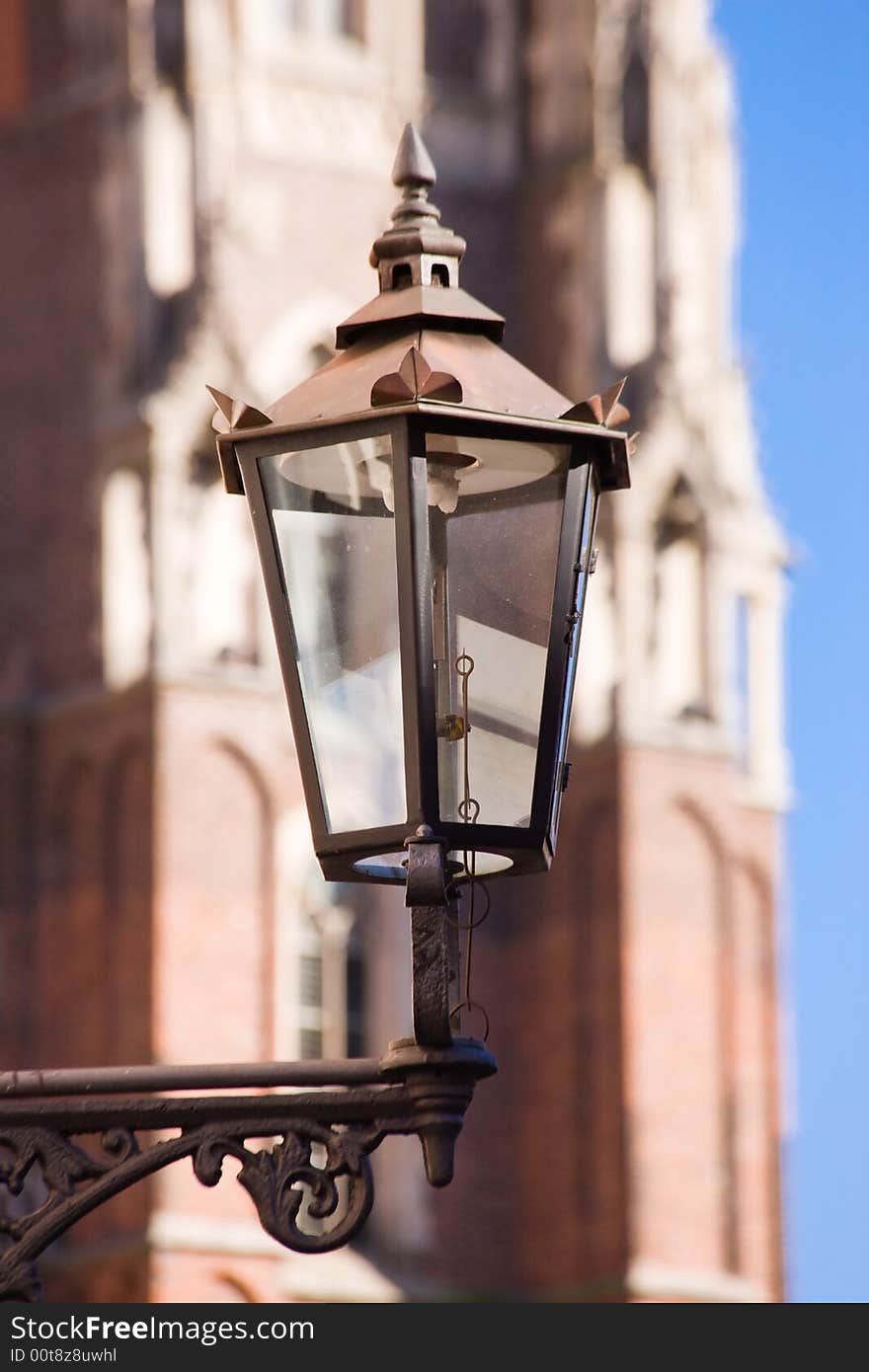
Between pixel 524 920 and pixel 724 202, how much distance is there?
6.54 metres

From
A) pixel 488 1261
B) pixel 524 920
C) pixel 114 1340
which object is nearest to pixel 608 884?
pixel 524 920

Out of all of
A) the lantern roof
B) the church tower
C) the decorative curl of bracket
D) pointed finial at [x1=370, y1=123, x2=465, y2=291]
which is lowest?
the decorative curl of bracket

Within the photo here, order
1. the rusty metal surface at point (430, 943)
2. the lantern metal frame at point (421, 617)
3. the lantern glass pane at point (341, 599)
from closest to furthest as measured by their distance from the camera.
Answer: the rusty metal surface at point (430, 943), the lantern metal frame at point (421, 617), the lantern glass pane at point (341, 599)

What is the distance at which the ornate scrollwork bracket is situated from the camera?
644 centimetres

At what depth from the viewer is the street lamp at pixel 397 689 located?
255 inches

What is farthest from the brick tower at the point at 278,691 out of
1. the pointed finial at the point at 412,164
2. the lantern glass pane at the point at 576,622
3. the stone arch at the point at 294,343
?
the lantern glass pane at the point at 576,622

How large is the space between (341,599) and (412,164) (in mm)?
1025

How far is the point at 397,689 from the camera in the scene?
22.0ft

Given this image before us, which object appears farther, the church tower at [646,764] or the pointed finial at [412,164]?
the church tower at [646,764]

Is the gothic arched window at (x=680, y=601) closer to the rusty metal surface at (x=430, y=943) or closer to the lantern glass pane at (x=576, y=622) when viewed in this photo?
the lantern glass pane at (x=576, y=622)

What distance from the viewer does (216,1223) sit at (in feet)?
88.8

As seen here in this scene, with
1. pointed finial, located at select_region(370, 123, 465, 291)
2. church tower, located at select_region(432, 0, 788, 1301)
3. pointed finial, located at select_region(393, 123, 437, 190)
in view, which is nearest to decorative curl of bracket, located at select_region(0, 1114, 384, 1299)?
pointed finial, located at select_region(370, 123, 465, 291)

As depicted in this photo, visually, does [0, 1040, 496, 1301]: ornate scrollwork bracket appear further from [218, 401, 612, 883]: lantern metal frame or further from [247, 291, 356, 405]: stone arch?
[247, 291, 356, 405]: stone arch

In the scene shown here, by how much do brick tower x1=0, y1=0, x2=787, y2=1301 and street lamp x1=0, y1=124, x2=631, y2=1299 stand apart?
2040 centimetres
